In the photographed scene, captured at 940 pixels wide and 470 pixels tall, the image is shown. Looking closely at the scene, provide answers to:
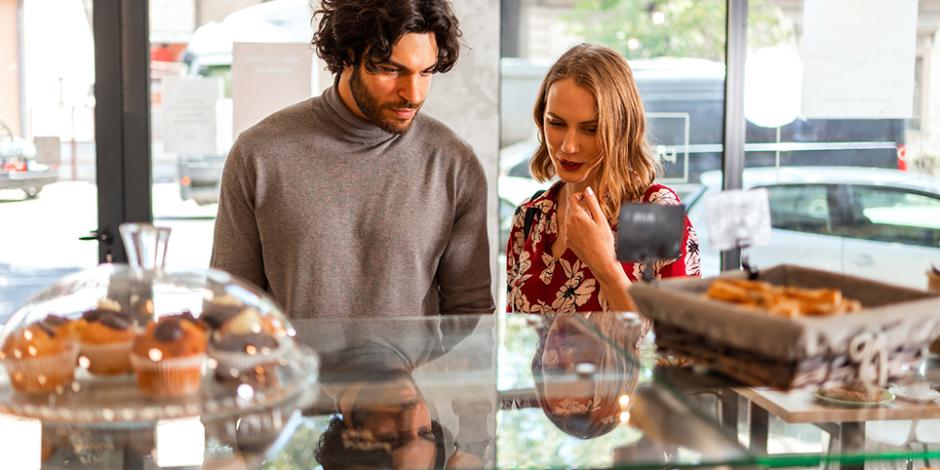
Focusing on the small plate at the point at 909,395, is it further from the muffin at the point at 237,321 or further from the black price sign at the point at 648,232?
the muffin at the point at 237,321

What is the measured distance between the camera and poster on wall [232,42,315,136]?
3.72 metres

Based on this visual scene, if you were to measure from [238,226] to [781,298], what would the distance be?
126 centimetres

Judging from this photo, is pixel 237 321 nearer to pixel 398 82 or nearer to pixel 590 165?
pixel 398 82

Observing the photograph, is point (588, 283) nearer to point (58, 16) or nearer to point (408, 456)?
point (408, 456)

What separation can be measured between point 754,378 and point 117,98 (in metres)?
3.00

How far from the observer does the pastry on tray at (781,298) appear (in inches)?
45.7

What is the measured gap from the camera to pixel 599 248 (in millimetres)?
1843

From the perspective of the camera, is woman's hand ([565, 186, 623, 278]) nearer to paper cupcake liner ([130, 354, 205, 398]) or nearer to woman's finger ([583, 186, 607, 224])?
woman's finger ([583, 186, 607, 224])

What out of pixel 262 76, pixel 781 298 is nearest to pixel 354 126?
pixel 781 298

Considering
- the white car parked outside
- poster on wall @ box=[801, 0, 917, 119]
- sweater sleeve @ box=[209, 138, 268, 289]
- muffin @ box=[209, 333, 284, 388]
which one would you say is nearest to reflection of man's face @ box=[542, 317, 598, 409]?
muffin @ box=[209, 333, 284, 388]

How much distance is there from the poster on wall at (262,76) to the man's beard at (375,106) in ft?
5.52

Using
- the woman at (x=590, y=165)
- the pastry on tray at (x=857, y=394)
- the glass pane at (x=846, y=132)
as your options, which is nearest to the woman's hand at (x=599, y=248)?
the woman at (x=590, y=165)

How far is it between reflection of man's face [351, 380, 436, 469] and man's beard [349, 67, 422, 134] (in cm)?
88

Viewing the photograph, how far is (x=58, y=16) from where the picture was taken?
3631 mm
